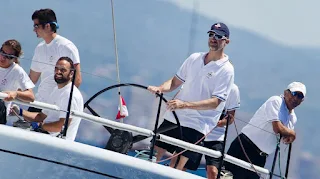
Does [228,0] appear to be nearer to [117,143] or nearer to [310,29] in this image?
[310,29]

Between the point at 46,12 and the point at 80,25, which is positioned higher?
the point at 80,25

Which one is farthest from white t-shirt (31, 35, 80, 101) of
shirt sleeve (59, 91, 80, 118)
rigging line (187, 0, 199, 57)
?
rigging line (187, 0, 199, 57)

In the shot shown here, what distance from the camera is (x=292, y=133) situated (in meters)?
5.02

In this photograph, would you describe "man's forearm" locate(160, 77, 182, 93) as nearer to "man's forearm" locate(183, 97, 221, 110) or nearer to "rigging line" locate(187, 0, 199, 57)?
"man's forearm" locate(183, 97, 221, 110)

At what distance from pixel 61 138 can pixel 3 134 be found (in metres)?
0.36

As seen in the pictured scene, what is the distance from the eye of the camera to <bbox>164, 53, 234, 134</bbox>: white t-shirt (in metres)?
4.75

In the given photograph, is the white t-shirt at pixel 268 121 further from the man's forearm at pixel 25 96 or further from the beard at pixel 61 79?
the man's forearm at pixel 25 96

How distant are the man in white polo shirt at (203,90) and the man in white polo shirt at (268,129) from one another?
1.35 ft

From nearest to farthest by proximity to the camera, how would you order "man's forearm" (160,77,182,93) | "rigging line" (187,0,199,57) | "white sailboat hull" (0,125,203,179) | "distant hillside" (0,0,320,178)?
"white sailboat hull" (0,125,203,179) < "man's forearm" (160,77,182,93) < "distant hillside" (0,0,320,178) < "rigging line" (187,0,199,57)

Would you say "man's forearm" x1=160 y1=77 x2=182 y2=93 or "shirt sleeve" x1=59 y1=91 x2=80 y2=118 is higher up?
"man's forearm" x1=160 y1=77 x2=182 y2=93

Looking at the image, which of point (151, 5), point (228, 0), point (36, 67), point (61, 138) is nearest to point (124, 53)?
point (151, 5)

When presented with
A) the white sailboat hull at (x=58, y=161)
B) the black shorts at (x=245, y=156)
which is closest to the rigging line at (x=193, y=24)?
the black shorts at (x=245, y=156)

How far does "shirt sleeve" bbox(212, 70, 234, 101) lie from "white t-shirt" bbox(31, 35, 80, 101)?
3.24 feet

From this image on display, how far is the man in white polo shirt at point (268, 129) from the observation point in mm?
5035
